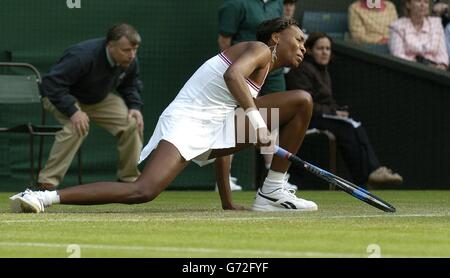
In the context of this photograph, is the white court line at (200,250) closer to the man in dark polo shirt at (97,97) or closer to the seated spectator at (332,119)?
the man in dark polo shirt at (97,97)

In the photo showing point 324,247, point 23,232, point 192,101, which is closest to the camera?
point 324,247

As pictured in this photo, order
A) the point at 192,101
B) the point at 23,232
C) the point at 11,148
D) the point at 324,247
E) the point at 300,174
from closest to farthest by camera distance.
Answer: the point at 324,247, the point at 23,232, the point at 192,101, the point at 11,148, the point at 300,174

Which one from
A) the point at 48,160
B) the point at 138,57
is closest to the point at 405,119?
the point at 138,57

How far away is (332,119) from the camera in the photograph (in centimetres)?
1528

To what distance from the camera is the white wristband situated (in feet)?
29.6

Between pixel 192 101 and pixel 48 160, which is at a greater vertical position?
pixel 192 101

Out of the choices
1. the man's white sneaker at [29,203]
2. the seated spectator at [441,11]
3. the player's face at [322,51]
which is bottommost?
the man's white sneaker at [29,203]

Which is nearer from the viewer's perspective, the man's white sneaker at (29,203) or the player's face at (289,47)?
the man's white sneaker at (29,203)

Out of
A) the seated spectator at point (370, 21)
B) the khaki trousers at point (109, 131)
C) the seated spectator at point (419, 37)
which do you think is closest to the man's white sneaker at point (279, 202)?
the khaki trousers at point (109, 131)

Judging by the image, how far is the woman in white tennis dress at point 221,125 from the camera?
30.0ft
